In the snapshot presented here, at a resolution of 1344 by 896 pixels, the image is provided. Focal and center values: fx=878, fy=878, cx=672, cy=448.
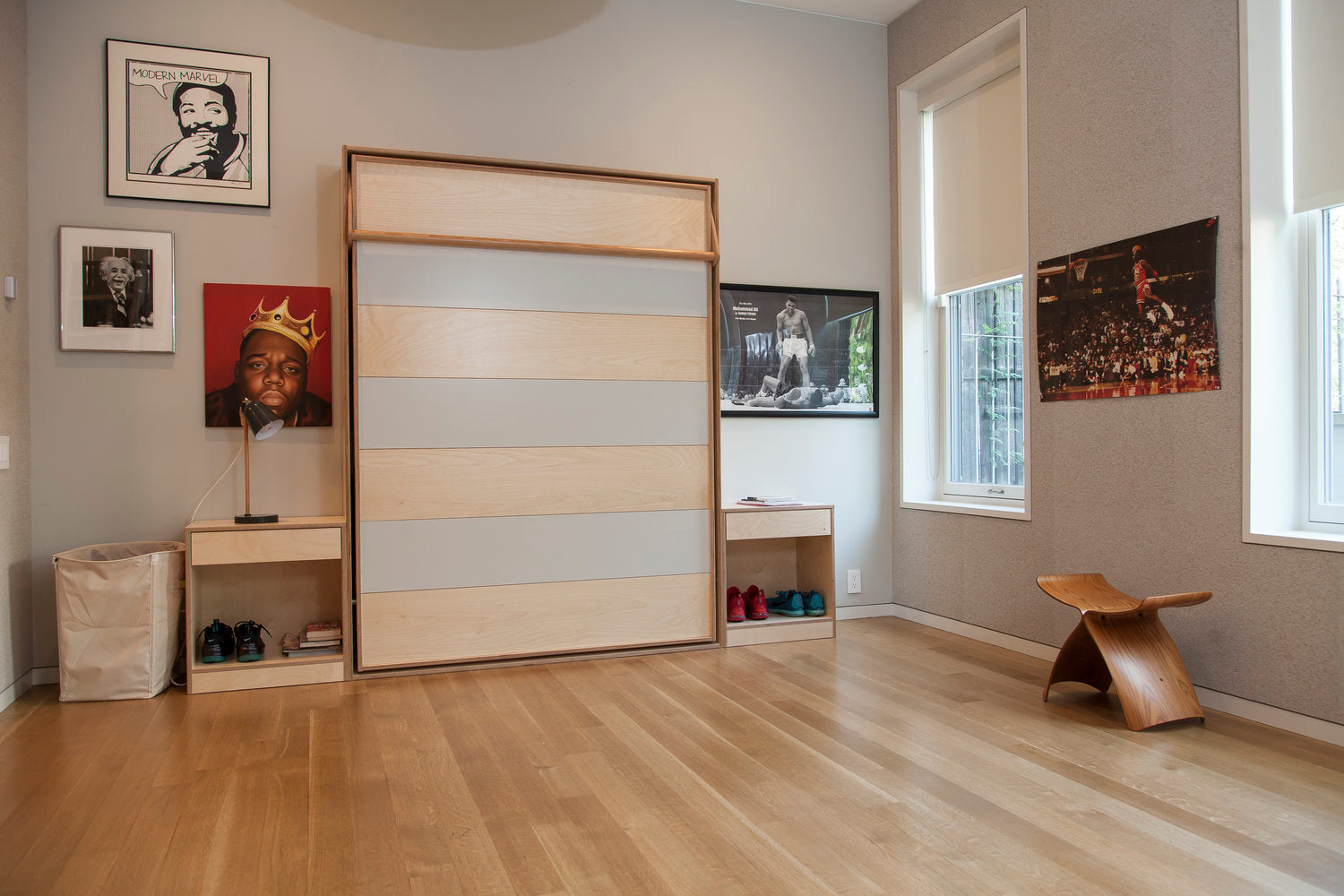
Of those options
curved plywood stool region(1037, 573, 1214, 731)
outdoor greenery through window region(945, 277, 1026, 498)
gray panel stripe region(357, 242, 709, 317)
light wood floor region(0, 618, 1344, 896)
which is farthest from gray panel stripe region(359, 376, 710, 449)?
curved plywood stool region(1037, 573, 1214, 731)

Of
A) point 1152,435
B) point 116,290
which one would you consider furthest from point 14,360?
point 1152,435

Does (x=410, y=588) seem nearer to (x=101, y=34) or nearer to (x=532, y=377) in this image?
(x=532, y=377)

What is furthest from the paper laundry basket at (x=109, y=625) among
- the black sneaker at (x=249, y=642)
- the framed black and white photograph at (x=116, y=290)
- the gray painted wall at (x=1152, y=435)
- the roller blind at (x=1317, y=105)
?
the roller blind at (x=1317, y=105)

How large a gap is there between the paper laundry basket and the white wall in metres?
0.41

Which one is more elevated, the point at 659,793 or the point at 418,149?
the point at 418,149

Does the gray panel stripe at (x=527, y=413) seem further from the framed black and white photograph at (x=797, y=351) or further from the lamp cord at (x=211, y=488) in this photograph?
the lamp cord at (x=211, y=488)

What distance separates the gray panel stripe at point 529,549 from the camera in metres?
3.43

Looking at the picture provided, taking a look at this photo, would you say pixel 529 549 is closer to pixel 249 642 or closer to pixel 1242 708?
pixel 249 642

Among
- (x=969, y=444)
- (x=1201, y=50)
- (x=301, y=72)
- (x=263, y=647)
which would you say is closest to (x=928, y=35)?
(x=1201, y=50)

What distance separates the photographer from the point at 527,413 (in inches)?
142

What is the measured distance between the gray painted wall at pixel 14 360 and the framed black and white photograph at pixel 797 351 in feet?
9.17

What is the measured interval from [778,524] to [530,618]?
3.90 feet

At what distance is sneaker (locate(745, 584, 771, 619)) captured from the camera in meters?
4.02

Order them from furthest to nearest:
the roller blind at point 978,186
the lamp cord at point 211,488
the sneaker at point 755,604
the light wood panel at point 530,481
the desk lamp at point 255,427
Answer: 1. the sneaker at point 755,604
2. the roller blind at point 978,186
3. the lamp cord at point 211,488
4. the light wood panel at point 530,481
5. the desk lamp at point 255,427
